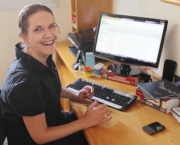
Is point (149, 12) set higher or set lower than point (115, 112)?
higher

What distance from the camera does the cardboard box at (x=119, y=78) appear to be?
1.60 meters

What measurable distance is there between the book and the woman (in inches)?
10.0

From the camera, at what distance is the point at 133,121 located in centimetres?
122

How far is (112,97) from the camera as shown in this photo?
4.66 feet

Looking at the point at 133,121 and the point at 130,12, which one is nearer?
the point at 133,121

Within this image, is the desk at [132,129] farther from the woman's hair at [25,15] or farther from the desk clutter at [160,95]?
the woman's hair at [25,15]

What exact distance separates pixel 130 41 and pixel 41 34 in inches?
25.3

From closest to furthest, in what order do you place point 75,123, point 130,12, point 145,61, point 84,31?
point 75,123 → point 145,61 → point 130,12 → point 84,31

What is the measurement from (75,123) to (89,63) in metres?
0.73

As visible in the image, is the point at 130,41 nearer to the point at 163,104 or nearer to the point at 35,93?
the point at 163,104

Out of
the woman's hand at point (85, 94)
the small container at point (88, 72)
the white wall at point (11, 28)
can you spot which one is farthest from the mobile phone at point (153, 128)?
the white wall at point (11, 28)

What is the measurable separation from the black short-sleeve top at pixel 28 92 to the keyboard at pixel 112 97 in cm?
25

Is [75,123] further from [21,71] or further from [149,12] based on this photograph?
[149,12]

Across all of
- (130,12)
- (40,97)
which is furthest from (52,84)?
(130,12)
